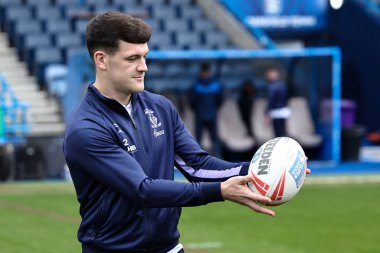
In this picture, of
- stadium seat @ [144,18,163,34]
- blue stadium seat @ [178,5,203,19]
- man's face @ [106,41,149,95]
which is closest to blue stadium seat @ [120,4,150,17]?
stadium seat @ [144,18,163,34]

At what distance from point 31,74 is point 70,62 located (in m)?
4.29

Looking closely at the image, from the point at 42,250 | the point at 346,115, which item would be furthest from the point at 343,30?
the point at 42,250

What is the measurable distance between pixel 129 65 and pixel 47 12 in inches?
840

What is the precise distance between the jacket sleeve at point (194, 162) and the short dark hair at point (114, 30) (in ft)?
2.01

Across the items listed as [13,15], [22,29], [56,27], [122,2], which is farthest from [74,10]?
[22,29]

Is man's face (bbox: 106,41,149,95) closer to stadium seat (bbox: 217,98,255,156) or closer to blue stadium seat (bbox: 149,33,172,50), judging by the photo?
stadium seat (bbox: 217,98,255,156)

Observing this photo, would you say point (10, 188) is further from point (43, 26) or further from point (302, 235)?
point (43, 26)

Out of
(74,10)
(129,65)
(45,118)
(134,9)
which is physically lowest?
(45,118)

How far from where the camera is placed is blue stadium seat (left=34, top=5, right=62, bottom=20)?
1008 inches

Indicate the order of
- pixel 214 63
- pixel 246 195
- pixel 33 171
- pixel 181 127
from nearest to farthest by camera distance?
pixel 246 195, pixel 181 127, pixel 33 171, pixel 214 63

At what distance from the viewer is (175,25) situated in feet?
87.4

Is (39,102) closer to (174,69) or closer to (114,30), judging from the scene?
(174,69)

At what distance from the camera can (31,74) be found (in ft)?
79.6

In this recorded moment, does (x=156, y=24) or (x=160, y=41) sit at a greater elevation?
→ (x=156, y=24)
